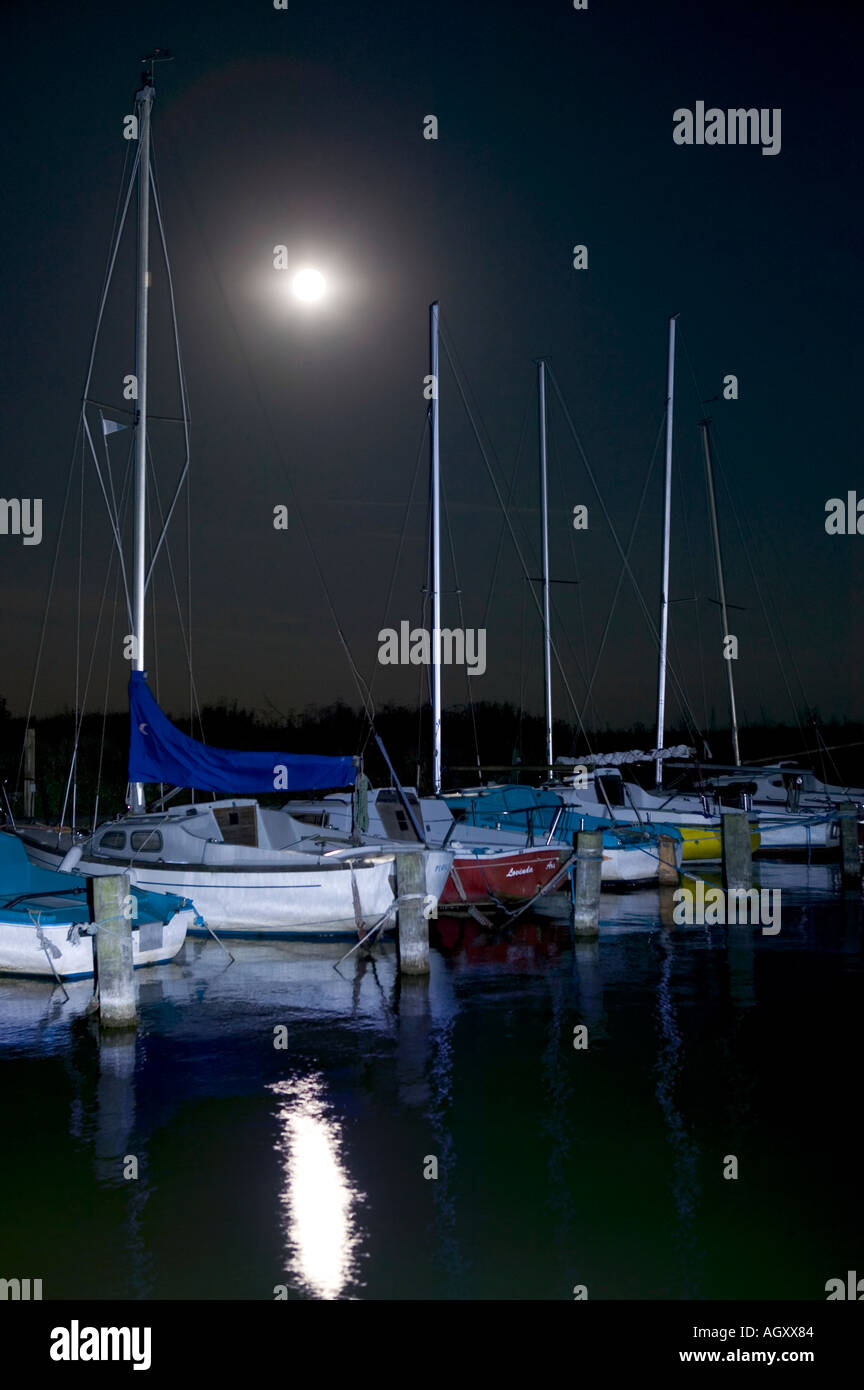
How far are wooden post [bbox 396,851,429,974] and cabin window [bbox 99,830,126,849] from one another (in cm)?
671

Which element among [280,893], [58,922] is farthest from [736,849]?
[58,922]

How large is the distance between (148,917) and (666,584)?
26.5 m

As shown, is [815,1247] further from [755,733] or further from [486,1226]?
[755,733]

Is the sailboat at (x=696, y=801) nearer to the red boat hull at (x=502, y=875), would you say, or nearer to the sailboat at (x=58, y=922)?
the red boat hull at (x=502, y=875)

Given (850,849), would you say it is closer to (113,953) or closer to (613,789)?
(613,789)

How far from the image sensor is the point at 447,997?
54.3ft

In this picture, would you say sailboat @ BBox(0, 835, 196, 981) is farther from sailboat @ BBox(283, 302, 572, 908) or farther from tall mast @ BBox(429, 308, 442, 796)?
tall mast @ BBox(429, 308, 442, 796)

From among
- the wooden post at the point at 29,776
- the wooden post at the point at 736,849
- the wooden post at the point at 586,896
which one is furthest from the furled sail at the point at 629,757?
the wooden post at the point at 29,776

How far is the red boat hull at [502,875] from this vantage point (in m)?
22.7

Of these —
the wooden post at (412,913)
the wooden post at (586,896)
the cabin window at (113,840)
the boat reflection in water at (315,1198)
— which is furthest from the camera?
the cabin window at (113,840)

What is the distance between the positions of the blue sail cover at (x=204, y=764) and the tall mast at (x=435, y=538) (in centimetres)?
703
